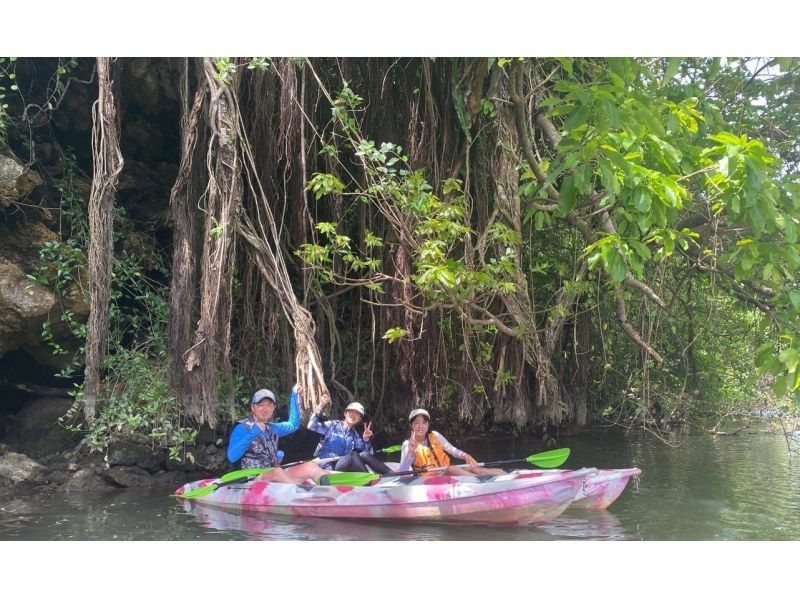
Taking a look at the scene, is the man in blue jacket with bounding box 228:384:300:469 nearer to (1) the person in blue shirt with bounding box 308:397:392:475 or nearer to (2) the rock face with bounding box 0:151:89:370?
(1) the person in blue shirt with bounding box 308:397:392:475

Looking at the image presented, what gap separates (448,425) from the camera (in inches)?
270

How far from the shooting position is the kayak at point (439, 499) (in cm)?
400

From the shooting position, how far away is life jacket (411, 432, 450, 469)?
484 centimetres

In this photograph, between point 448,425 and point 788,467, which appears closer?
point 788,467

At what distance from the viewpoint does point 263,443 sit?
511 cm

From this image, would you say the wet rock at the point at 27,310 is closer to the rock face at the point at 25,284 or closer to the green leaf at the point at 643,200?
the rock face at the point at 25,284

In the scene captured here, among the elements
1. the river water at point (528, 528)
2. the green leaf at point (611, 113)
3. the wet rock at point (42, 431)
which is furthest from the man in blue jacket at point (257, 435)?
the green leaf at point (611, 113)

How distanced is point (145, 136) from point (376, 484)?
3794 millimetres

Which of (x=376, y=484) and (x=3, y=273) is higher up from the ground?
(x=3, y=273)

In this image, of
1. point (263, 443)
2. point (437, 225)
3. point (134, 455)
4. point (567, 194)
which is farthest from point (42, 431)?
point (567, 194)

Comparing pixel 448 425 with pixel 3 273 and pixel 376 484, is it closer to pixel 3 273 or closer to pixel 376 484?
pixel 376 484

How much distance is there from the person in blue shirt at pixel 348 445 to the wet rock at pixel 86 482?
1.61 m
